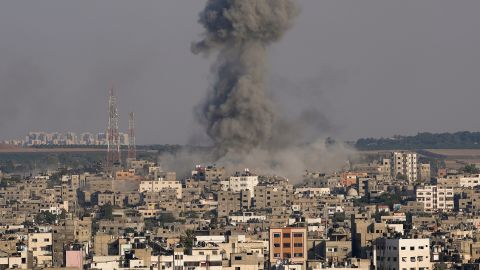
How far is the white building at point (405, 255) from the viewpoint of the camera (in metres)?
47.2

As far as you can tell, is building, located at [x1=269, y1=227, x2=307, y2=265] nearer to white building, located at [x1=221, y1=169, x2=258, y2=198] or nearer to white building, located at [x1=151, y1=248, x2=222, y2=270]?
white building, located at [x1=151, y1=248, x2=222, y2=270]

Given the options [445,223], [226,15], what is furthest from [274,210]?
[226,15]

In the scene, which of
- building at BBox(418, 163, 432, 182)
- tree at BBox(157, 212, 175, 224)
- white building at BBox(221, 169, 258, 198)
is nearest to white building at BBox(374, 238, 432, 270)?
tree at BBox(157, 212, 175, 224)

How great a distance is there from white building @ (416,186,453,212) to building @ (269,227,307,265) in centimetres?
5347

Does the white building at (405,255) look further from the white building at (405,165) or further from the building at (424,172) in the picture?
the white building at (405,165)

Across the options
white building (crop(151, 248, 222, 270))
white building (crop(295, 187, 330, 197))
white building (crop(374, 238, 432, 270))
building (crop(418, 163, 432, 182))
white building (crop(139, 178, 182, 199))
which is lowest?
white building (crop(151, 248, 222, 270))

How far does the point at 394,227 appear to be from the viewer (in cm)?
6103

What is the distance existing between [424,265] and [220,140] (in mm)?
71592

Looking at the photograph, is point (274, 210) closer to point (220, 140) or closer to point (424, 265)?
point (220, 140)

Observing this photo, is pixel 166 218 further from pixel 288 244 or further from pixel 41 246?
pixel 288 244

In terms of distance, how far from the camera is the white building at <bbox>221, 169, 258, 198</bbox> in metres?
115

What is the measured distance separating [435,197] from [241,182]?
1023 centimetres

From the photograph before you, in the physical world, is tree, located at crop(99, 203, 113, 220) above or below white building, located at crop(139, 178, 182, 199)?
below

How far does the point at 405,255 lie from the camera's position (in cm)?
4722
